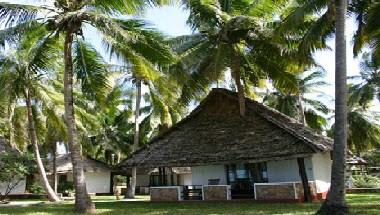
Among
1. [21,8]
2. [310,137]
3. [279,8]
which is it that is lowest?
[310,137]

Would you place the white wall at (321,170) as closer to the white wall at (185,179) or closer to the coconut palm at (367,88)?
the coconut palm at (367,88)

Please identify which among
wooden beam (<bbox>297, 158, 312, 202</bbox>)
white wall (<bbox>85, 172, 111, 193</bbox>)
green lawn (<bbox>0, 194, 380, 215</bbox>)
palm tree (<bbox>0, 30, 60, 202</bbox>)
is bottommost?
green lawn (<bbox>0, 194, 380, 215</bbox>)

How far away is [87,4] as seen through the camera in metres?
15.4

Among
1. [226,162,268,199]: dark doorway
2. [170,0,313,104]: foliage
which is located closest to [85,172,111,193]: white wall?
[226,162,268,199]: dark doorway

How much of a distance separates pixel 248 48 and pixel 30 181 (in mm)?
21761

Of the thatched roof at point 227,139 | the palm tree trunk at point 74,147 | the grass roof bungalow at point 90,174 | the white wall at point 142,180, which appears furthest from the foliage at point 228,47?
the white wall at point 142,180

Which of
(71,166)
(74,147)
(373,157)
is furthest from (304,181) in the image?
(373,157)

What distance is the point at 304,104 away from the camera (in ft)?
112

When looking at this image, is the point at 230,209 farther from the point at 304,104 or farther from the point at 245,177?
the point at 304,104

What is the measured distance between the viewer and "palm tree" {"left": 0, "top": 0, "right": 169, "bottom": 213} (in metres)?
14.1

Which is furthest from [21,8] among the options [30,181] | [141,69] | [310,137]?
[30,181]

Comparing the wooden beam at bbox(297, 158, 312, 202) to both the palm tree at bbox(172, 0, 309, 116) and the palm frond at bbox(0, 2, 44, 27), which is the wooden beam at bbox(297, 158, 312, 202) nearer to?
the palm tree at bbox(172, 0, 309, 116)

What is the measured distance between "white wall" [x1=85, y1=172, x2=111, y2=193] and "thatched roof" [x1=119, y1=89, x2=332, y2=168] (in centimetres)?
1677

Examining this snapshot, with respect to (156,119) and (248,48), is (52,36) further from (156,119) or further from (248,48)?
(156,119)
